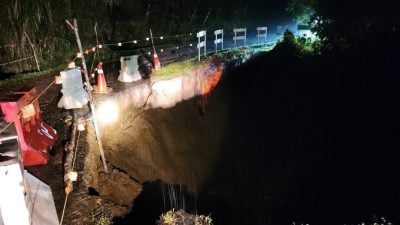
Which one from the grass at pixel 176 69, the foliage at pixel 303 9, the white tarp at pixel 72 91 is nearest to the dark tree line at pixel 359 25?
the foliage at pixel 303 9

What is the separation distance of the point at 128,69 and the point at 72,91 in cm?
260

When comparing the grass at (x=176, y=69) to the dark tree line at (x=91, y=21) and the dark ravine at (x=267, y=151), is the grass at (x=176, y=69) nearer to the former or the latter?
the dark ravine at (x=267, y=151)

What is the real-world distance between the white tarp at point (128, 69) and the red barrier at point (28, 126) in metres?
4.32

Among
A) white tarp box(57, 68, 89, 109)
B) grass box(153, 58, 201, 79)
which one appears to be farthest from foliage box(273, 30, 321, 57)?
white tarp box(57, 68, 89, 109)

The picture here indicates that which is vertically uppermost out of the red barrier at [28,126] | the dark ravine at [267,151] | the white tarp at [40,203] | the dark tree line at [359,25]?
the dark tree line at [359,25]

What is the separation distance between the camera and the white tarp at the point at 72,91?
9.33m

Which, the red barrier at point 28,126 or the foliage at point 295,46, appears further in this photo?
the foliage at point 295,46

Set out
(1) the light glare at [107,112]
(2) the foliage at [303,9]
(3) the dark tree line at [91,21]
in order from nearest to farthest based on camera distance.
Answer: (1) the light glare at [107,112], (3) the dark tree line at [91,21], (2) the foliage at [303,9]

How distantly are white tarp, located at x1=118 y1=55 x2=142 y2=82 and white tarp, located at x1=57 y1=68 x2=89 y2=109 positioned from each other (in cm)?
219

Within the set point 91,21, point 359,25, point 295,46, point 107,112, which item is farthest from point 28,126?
point 359,25

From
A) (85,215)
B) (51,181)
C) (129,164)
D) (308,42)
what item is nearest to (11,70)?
(129,164)

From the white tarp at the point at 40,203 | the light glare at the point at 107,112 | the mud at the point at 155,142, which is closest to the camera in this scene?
the white tarp at the point at 40,203

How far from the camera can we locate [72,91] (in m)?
9.66

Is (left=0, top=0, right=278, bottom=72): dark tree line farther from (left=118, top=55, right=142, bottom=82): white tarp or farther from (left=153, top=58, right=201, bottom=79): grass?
(left=153, top=58, right=201, bottom=79): grass
